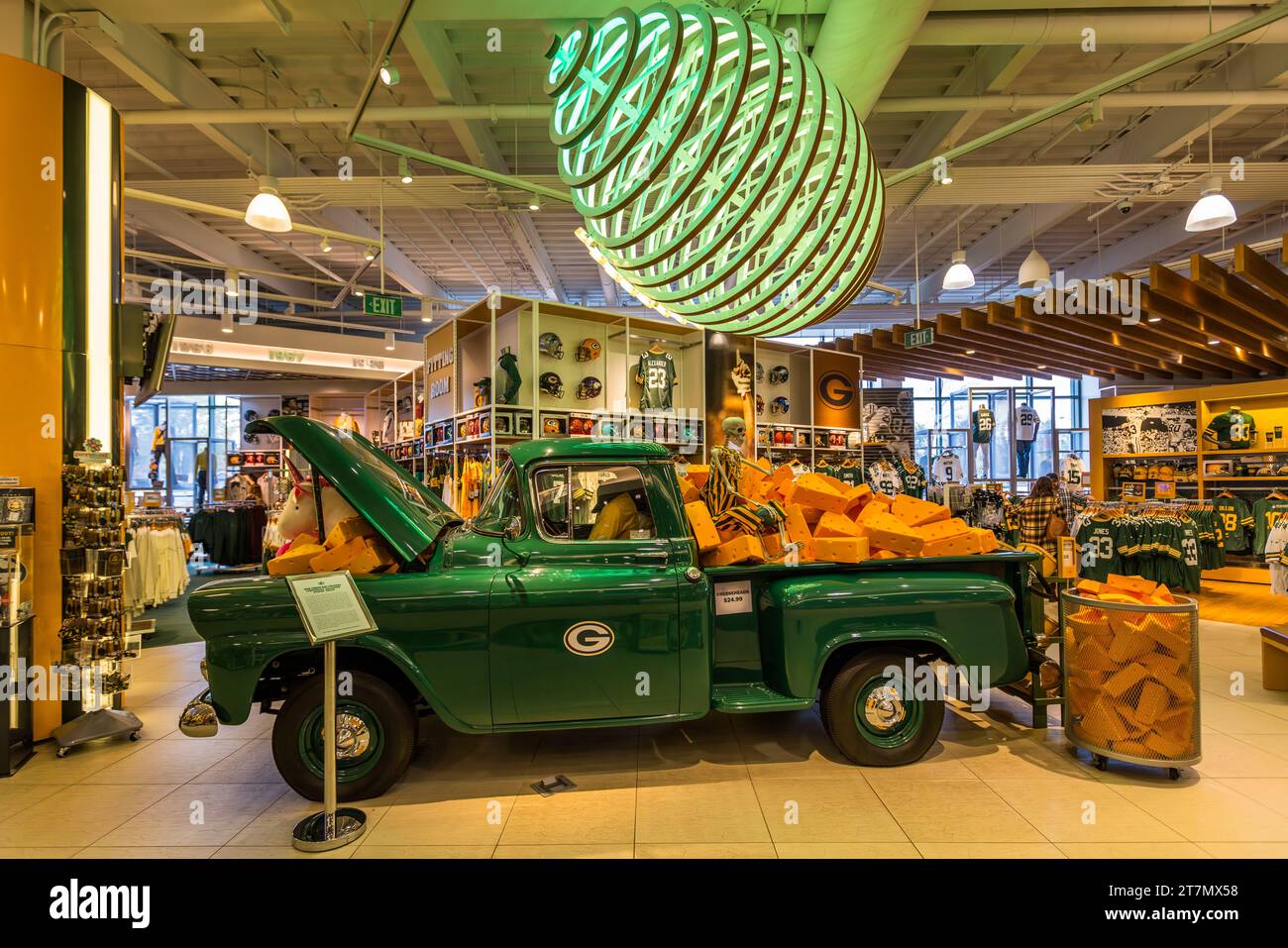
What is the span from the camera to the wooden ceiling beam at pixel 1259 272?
6391mm

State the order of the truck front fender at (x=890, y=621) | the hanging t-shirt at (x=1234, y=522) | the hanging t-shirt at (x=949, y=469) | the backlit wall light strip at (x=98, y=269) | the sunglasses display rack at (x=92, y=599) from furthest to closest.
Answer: the hanging t-shirt at (x=949, y=469) → the hanging t-shirt at (x=1234, y=522) → the backlit wall light strip at (x=98, y=269) → the sunglasses display rack at (x=92, y=599) → the truck front fender at (x=890, y=621)

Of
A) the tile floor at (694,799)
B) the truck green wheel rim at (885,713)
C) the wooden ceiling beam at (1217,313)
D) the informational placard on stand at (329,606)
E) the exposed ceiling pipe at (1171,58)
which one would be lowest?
the tile floor at (694,799)

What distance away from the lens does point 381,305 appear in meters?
8.60

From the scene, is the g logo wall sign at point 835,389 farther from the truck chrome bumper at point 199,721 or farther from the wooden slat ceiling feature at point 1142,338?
the truck chrome bumper at point 199,721

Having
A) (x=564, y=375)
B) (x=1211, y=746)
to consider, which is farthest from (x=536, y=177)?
(x=1211, y=746)

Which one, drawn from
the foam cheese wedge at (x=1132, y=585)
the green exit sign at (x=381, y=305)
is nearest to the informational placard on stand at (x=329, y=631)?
the foam cheese wedge at (x=1132, y=585)

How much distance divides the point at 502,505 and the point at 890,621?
210cm

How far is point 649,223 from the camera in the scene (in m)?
2.44

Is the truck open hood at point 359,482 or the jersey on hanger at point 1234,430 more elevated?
the jersey on hanger at point 1234,430

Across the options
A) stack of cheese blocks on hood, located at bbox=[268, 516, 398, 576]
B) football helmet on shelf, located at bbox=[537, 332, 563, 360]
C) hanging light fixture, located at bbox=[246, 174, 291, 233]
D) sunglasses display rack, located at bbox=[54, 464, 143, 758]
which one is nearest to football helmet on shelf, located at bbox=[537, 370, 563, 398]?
football helmet on shelf, located at bbox=[537, 332, 563, 360]

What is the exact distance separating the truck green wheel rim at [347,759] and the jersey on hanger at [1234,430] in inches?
471

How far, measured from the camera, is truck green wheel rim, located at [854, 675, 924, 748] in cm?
349

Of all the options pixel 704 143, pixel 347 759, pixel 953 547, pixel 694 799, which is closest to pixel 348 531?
pixel 347 759
